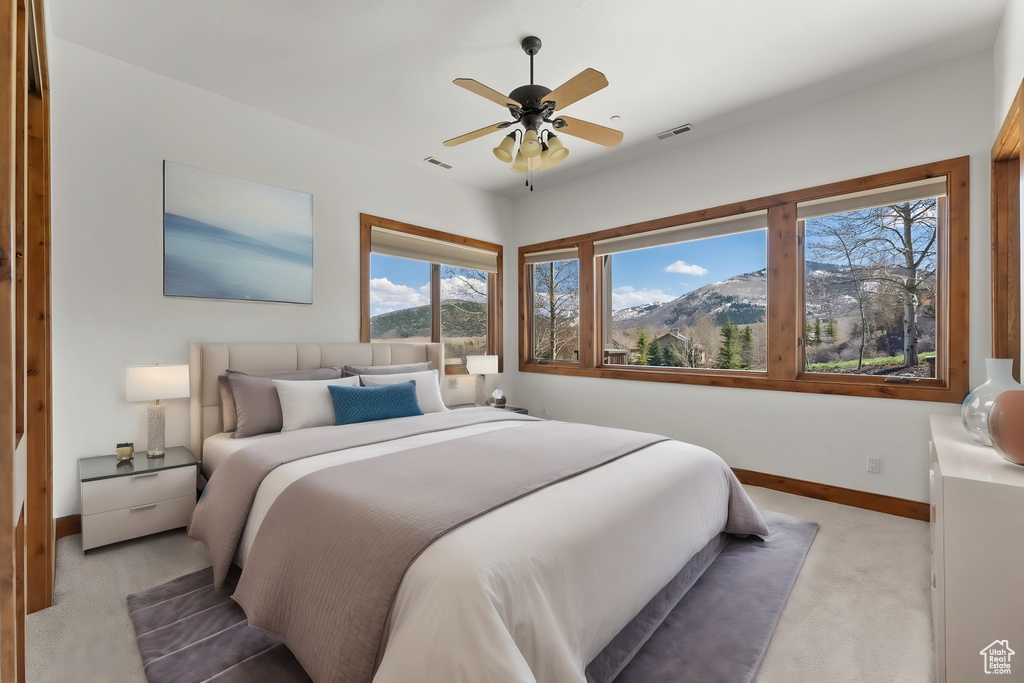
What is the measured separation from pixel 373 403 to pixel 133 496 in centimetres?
135

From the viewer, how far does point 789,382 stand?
3.62 metres

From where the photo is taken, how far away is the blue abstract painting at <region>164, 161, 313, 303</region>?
3.15 meters


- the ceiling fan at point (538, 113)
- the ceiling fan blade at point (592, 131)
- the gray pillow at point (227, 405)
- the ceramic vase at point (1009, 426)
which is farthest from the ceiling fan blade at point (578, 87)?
the gray pillow at point (227, 405)

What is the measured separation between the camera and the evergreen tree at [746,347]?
3.98 m

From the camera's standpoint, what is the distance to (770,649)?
1.82m

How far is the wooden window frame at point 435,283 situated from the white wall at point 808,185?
1133mm

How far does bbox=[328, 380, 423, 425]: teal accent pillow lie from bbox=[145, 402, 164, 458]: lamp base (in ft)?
3.22

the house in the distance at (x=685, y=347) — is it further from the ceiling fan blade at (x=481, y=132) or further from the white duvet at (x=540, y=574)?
the ceiling fan blade at (x=481, y=132)

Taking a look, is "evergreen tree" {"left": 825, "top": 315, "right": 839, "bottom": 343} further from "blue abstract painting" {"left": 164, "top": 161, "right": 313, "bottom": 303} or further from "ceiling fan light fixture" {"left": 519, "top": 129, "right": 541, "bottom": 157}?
"blue abstract painting" {"left": 164, "top": 161, "right": 313, "bottom": 303}

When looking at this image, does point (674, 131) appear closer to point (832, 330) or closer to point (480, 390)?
point (832, 330)

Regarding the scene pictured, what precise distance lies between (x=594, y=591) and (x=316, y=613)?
89 centimetres

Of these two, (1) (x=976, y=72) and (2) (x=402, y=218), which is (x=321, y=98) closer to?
(2) (x=402, y=218)

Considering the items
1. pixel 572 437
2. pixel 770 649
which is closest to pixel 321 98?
pixel 572 437

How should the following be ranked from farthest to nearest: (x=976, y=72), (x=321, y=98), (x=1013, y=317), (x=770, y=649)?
1. (x=321, y=98)
2. (x=976, y=72)
3. (x=1013, y=317)
4. (x=770, y=649)
